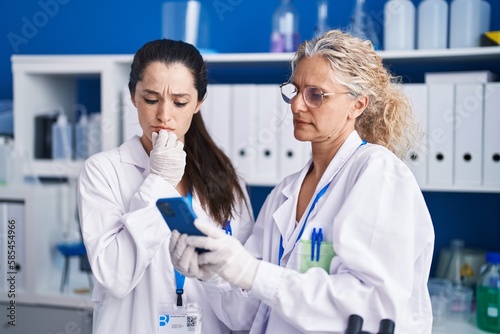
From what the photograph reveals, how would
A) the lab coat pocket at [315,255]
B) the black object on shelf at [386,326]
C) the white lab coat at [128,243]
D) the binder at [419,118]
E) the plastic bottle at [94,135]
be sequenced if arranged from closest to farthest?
the black object on shelf at [386,326] < the lab coat pocket at [315,255] < the white lab coat at [128,243] < the binder at [419,118] < the plastic bottle at [94,135]

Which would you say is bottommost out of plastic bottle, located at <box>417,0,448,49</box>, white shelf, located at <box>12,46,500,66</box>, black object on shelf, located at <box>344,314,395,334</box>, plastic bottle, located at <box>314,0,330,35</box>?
black object on shelf, located at <box>344,314,395,334</box>

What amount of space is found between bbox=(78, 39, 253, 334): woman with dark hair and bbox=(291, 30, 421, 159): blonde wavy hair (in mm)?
323

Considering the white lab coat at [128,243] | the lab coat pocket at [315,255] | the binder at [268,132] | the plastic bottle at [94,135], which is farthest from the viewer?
the plastic bottle at [94,135]

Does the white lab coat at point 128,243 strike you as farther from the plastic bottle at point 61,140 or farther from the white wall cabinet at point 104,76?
the plastic bottle at point 61,140

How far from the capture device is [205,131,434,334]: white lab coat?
1.09 metres

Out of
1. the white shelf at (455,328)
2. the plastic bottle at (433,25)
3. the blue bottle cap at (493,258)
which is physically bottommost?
the white shelf at (455,328)

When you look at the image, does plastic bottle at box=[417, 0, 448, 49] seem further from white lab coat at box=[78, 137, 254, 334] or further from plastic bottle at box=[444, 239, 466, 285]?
white lab coat at box=[78, 137, 254, 334]

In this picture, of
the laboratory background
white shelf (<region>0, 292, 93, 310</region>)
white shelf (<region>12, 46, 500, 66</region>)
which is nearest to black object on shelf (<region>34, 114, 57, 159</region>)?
the laboratory background

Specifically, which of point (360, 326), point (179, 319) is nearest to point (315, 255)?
point (360, 326)

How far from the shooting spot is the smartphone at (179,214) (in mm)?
1038

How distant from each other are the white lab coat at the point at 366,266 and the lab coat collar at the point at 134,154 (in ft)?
1.66

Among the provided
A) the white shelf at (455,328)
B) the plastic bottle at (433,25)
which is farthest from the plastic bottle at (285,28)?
the white shelf at (455,328)

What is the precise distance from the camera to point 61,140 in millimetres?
2531

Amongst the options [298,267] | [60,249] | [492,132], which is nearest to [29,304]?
[60,249]
